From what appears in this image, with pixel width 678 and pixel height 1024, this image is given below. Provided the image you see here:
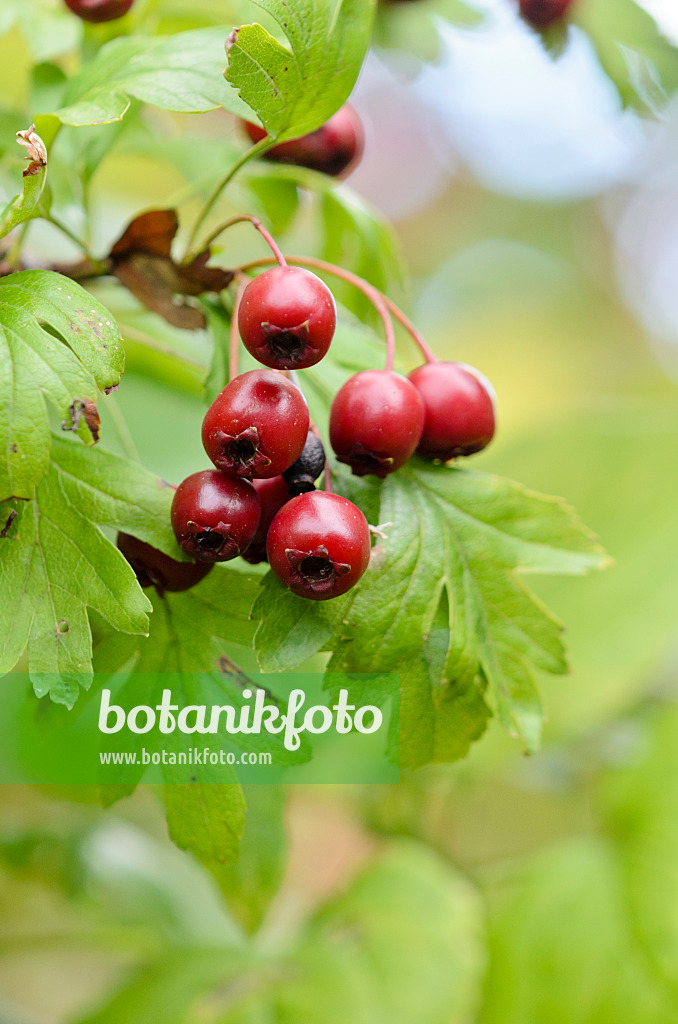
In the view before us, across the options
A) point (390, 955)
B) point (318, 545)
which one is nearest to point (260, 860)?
point (390, 955)

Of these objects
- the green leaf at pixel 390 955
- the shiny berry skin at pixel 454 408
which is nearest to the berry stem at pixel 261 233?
the shiny berry skin at pixel 454 408

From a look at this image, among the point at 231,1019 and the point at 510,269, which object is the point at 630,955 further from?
the point at 510,269

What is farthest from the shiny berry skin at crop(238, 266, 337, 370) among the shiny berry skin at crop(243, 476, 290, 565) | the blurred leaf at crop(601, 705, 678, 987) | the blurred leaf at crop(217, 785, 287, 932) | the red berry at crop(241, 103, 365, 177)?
the blurred leaf at crop(601, 705, 678, 987)

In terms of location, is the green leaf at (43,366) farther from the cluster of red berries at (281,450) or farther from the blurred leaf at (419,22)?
the blurred leaf at (419,22)

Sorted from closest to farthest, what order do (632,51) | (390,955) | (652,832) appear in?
(632,51)
(390,955)
(652,832)

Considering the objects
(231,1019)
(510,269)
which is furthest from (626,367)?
(231,1019)

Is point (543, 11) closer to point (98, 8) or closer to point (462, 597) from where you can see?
point (98, 8)

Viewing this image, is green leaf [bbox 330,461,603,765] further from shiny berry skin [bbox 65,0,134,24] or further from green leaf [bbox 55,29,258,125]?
shiny berry skin [bbox 65,0,134,24]
